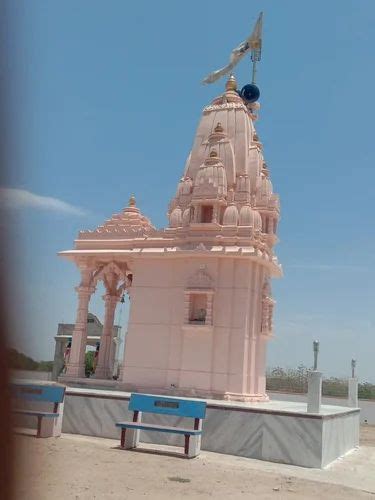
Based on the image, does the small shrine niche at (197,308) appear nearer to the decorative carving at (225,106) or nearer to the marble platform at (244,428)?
the marble platform at (244,428)

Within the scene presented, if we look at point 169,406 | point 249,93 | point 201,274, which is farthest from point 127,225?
point 169,406

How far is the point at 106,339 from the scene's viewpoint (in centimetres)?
2019

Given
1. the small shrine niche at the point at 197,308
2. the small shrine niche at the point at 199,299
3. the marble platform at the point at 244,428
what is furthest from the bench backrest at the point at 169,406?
the small shrine niche at the point at 197,308

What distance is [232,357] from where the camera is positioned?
1686 centimetres

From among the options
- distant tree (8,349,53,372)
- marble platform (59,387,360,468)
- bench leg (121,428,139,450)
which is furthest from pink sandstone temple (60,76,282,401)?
distant tree (8,349,53,372)

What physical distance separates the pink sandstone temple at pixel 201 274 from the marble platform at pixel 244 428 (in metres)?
4.43

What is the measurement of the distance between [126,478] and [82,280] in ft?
39.1

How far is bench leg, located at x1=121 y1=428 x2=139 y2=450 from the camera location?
35.4ft

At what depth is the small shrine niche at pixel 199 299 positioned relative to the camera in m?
17.1

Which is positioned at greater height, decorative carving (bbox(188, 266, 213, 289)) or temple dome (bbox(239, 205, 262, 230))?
temple dome (bbox(239, 205, 262, 230))

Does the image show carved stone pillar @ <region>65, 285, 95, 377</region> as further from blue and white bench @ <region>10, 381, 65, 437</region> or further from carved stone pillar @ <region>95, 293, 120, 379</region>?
blue and white bench @ <region>10, 381, 65, 437</region>

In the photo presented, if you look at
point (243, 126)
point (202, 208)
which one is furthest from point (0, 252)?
point (243, 126)

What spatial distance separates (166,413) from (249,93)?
52.8 ft

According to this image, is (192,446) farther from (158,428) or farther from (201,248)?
(201,248)
